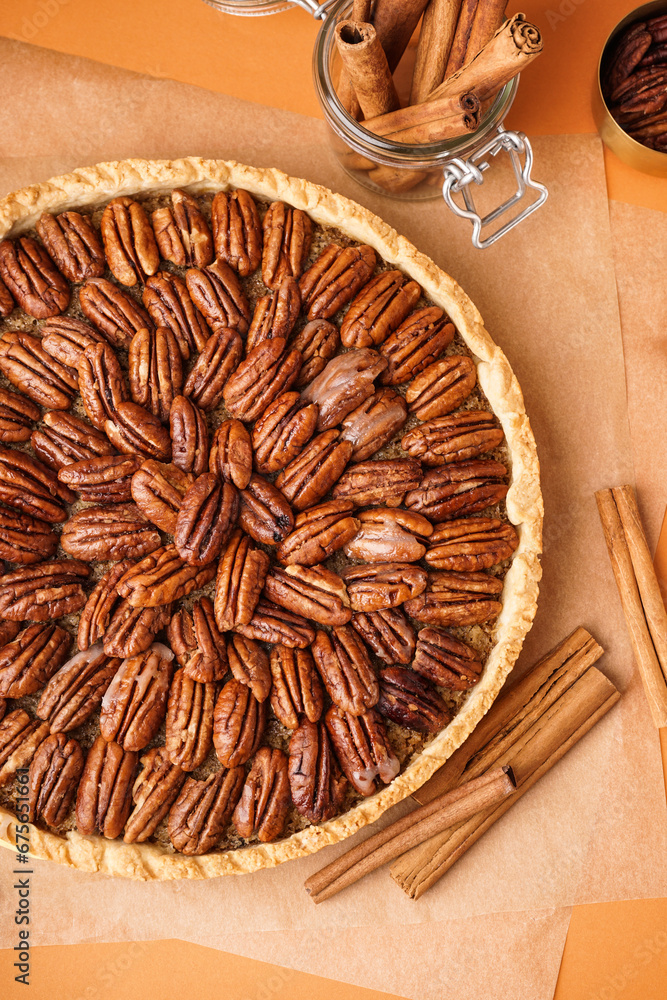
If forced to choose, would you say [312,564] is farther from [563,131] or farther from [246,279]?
[563,131]

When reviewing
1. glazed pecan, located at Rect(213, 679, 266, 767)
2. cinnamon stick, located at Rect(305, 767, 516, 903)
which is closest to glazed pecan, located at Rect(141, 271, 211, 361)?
glazed pecan, located at Rect(213, 679, 266, 767)

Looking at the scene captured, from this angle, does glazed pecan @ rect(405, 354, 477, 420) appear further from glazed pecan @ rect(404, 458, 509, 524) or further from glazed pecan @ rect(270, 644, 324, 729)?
glazed pecan @ rect(270, 644, 324, 729)

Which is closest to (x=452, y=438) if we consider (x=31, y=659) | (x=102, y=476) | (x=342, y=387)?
(x=342, y=387)

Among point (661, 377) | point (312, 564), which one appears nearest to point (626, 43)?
point (661, 377)

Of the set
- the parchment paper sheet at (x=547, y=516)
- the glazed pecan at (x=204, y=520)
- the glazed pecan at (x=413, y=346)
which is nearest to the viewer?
the glazed pecan at (x=204, y=520)

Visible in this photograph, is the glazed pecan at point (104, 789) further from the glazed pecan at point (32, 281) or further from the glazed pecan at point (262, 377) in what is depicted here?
the glazed pecan at point (32, 281)

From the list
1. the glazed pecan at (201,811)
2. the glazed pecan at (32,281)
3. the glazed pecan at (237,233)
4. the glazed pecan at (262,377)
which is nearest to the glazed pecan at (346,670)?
the glazed pecan at (201,811)
